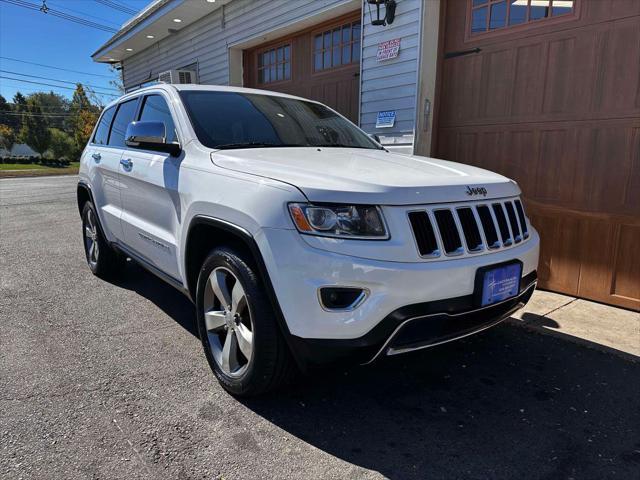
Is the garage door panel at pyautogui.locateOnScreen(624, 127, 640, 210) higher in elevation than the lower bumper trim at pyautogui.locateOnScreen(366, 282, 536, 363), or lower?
higher

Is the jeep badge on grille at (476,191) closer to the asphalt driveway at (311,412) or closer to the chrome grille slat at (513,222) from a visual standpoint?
the chrome grille slat at (513,222)

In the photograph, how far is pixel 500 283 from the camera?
2426mm

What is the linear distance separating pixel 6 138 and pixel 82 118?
16.0m

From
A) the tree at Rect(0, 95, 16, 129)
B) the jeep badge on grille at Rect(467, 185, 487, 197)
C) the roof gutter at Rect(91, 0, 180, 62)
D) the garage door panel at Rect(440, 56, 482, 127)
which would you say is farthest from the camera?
the tree at Rect(0, 95, 16, 129)

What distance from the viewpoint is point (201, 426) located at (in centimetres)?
238

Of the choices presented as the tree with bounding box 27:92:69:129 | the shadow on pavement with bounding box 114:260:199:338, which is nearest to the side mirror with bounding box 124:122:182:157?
the shadow on pavement with bounding box 114:260:199:338

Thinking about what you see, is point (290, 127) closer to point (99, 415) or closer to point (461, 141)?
point (99, 415)

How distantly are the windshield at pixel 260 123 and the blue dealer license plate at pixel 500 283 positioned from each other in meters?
1.56

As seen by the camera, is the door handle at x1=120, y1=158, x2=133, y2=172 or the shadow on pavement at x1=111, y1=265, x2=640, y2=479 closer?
the shadow on pavement at x1=111, y1=265, x2=640, y2=479

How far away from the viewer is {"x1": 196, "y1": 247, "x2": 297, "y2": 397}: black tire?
228 cm

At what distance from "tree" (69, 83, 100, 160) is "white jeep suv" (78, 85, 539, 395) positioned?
51.9m

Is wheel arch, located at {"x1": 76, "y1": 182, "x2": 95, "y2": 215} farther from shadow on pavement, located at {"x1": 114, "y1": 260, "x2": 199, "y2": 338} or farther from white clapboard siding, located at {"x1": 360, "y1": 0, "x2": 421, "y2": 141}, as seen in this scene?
white clapboard siding, located at {"x1": 360, "y1": 0, "x2": 421, "y2": 141}

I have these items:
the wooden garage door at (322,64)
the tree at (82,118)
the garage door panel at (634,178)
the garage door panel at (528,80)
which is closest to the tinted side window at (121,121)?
the wooden garage door at (322,64)

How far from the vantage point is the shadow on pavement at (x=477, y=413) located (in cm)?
216
